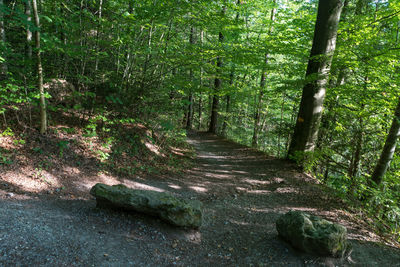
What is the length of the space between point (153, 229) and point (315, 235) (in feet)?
9.22

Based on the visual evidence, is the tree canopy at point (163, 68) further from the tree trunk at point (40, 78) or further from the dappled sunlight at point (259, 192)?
the dappled sunlight at point (259, 192)

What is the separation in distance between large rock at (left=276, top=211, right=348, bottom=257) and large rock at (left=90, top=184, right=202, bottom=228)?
1729 millimetres

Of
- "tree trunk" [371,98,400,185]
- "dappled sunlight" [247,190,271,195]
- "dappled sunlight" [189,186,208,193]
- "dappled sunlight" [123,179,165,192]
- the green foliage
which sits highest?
"tree trunk" [371,98,400,185]

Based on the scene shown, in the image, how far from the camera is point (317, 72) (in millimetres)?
7320

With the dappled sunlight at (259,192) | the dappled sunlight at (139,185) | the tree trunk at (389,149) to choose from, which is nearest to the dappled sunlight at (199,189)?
the dappled sunlight at (139,185)

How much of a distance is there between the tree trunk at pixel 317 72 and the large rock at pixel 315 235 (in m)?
4.26

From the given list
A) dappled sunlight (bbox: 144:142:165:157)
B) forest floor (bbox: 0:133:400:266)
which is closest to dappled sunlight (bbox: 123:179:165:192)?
forest floor (bbox: 0:133:400:266)

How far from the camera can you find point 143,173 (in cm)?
704

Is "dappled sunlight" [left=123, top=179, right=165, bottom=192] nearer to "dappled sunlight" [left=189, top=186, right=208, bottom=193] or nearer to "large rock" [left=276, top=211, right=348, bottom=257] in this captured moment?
"dappled sunlight" [left=189, top=186, right=208, bottom=193]

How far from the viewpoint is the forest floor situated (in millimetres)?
3025

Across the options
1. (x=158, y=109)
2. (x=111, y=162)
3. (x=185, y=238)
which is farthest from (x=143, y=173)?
(x=185, y=238)

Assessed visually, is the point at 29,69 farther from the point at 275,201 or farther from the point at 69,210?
the point at 275,201

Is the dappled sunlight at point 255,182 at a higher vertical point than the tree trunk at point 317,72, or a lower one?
lower

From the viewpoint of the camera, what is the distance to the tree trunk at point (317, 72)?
24.4 ft
